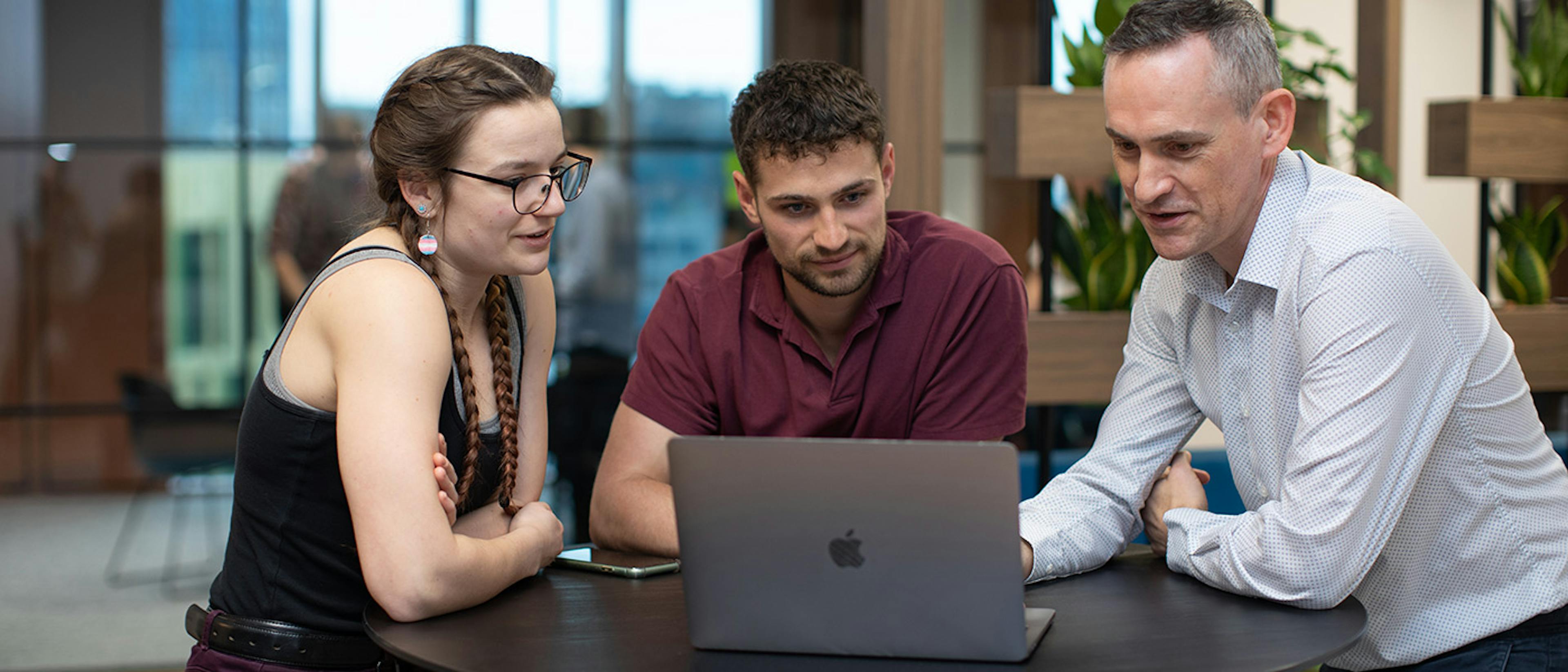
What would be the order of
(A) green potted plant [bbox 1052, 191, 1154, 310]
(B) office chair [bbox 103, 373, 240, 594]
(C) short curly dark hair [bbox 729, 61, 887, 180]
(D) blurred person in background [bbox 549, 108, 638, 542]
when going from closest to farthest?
(C) short curly dark hair [bbox 729, 61, 887, 180] → (A) green potted plant [bbox 1052, 191, 1154, 310] → (B) office chair [bbox 103, 373, 240, 594] → (D) blurred person in background [bbox 549, 108, 638, 542]

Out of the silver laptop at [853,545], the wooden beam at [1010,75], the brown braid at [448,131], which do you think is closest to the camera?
the silver laptop at [853,545]

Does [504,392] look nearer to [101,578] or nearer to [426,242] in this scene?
[426,242]

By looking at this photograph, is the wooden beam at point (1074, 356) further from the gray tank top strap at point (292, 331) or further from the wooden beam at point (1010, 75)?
the wooden beam at point (1010, 75)

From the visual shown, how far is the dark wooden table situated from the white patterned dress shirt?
51 mm

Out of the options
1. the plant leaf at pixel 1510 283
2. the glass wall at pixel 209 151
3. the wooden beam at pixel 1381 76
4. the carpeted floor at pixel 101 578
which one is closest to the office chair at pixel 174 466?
the carpeted floor at pixel 101 578

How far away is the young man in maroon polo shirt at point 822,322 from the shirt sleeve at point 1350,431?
599 millimetres

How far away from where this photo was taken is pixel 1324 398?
1428 millimetres

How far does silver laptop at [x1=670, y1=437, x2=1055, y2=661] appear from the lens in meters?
1.14

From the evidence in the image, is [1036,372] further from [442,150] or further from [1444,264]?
[442,150]

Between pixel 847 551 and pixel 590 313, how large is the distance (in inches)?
164

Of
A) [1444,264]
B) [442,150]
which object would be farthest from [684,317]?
[1444,264]

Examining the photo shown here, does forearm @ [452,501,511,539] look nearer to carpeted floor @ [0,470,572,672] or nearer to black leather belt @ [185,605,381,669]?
black leather belt @ [185,605,381,669]

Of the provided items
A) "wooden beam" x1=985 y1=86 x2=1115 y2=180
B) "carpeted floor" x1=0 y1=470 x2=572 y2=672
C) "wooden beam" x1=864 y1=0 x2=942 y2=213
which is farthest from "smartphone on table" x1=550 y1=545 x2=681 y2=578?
"carpeted floor" x1=0 y1=470 x2=572 y2=672

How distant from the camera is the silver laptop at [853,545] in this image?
1.14 metres
